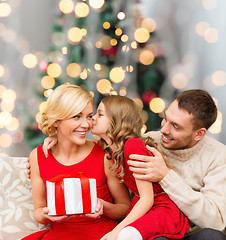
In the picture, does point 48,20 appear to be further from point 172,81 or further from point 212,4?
point 212,4

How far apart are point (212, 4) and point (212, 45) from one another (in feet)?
1.06

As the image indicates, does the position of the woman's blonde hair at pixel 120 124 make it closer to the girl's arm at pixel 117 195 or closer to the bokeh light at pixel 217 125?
the girl's arm at pixel 117 195

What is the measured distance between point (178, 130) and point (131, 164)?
1.11ft

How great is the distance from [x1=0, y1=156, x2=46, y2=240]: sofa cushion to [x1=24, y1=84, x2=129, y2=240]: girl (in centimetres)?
11

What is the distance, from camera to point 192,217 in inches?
55.1

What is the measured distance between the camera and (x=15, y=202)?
170 centimetres

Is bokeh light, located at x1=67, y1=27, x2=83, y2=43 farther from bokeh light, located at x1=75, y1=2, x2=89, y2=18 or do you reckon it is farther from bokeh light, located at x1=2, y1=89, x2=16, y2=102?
bokeh light, located at x1=2, y1=89, x2=16, y2=102

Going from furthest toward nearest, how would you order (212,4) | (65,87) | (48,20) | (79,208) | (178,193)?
1. (48,20)
2. (212,4)
3. (65,87)
4. (178,193)
5. (79,208)

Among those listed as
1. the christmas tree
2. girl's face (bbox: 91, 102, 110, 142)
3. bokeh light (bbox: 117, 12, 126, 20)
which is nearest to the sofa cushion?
girl's face (bbox: 91, 102, 110, 142)

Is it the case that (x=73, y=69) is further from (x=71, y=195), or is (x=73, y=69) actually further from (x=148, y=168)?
(x=71, y=195)

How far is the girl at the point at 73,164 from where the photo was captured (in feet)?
4.87

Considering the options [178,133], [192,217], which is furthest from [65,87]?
[192,217]

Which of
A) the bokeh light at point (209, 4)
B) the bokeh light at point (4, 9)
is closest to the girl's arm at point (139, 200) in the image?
the bokeh light at point (209, 4)

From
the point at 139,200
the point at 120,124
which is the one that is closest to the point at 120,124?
the point at 120,124
